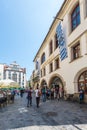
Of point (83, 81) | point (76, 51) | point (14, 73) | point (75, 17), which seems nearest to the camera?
point (83, 81)

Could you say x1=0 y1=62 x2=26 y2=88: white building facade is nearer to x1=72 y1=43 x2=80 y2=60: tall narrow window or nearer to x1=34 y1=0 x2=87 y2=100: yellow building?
x1=34 y1=0 x2=87 y2=100: yellow building

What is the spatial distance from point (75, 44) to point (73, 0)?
4731mm

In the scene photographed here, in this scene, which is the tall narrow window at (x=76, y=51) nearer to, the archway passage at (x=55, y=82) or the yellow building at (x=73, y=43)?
the yellow building at (x=73, y=43)

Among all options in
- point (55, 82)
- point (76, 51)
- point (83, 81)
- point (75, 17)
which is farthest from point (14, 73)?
point (83, 81)

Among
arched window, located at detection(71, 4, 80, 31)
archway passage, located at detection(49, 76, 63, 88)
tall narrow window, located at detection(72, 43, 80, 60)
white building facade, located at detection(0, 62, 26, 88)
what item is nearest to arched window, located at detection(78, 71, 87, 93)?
tall narrow window, located at detection(72, 43, 80, 60)

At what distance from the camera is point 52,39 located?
93.5 ft

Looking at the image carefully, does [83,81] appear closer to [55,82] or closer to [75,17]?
[75,17]

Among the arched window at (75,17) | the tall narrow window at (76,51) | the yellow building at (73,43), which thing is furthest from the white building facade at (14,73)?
the arched window at (75,17)

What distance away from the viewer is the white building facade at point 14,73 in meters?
117

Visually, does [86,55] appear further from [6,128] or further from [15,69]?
[15,69]

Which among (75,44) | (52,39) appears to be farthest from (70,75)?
(52,39)

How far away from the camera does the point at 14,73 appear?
124812mm

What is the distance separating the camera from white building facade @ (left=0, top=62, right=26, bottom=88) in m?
117

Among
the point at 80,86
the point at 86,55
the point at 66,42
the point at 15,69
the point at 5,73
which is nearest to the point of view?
the point at 86,55
